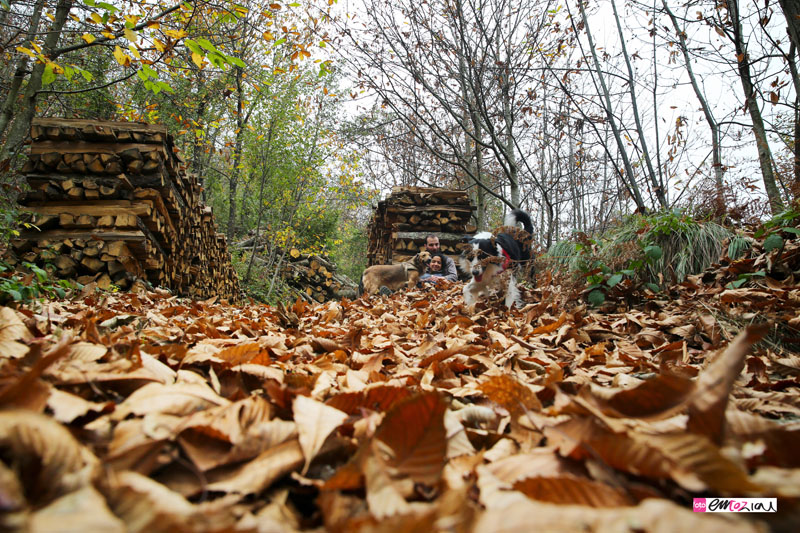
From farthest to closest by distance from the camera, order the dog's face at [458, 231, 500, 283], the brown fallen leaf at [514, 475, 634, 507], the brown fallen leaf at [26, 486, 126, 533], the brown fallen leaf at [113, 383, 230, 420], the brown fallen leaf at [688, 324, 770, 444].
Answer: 1. the dog's face at [458, 231, 500, 283]
2. the brown fallen leaf at [113, 383, 230, 420]
3. the brown fallen leaf at [688, 324, 770, 444]
4. the brown fallen leaf at [514, 475, 634, 507]
5. the brown fallen leaf at [26, 486, 126, 533]

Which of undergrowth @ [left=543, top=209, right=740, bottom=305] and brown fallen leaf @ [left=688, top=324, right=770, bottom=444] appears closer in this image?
brown fallen leaf @ [left=688, top=324, right=770, bottom=444]

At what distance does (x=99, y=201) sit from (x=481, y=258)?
411cm

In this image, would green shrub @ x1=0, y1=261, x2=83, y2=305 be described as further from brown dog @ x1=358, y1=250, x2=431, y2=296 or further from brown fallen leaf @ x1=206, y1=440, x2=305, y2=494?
brown dog @ x1=358, y1=250, x2=431, y2=296

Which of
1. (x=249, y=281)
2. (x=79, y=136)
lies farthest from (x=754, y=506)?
(x=249, y=281)

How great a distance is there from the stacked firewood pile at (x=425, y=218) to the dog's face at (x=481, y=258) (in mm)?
4210

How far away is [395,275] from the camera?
739 cm

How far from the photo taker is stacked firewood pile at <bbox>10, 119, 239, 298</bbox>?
12.6 feet

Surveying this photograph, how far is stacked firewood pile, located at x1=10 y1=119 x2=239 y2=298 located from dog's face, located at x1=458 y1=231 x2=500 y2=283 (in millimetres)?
3379

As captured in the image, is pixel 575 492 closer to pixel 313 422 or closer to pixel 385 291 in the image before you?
pixel 313 422

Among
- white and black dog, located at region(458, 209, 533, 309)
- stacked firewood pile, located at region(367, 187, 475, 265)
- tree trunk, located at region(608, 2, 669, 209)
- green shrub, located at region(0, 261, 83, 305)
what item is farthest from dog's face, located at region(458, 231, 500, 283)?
stacked firewood pile, located at region(367, 187, 475, 265)

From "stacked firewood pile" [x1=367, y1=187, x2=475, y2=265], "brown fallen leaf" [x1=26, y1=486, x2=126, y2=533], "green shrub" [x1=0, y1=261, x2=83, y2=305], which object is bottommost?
→ "brown fallen leaf" [x1=26, y1=486, x2=126, y2=533]

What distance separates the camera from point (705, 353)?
6.15 ft

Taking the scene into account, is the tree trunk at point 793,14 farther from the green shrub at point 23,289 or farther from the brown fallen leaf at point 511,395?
the green shrub at point 23,289

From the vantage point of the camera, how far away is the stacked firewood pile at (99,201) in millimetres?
3834
